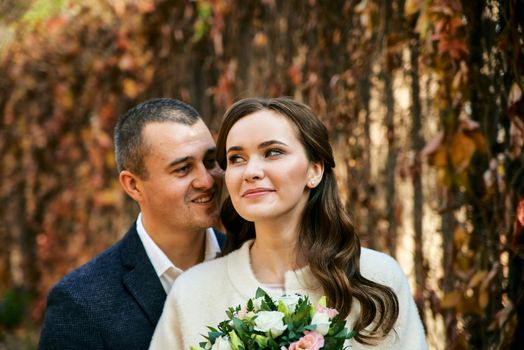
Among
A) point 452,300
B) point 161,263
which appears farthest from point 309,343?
point 161,263

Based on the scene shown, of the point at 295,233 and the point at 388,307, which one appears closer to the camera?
the point at 388,307

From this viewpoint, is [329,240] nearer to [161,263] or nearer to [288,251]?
[288,251]

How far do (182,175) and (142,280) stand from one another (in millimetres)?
424

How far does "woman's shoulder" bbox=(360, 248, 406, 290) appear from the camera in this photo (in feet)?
7.64

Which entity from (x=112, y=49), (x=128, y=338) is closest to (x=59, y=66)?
(x=112, y=49)

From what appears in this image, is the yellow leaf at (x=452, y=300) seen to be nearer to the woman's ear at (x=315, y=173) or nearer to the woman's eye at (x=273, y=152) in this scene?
the woman's ear at (x=315, y=173)

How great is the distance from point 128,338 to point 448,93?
1.46 metres

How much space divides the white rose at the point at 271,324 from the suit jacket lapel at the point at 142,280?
0.93 m

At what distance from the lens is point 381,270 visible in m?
2.35

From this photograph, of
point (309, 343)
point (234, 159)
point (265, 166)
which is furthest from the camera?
point (234, 159)

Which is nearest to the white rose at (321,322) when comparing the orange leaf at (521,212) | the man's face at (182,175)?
the orange leaf at (521,212)

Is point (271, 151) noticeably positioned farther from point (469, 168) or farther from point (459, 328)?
point (459, 328)

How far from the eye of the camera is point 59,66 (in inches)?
242

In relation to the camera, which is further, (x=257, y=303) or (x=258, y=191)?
(x=258, y=191)
